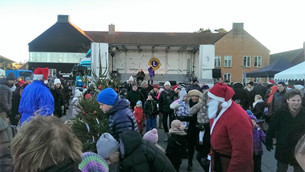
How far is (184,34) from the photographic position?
129 ft

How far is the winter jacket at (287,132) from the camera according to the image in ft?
12.8

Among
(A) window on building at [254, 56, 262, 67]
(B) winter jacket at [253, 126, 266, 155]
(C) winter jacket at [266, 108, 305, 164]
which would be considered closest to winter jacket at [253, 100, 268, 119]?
(B) winter jacket at [253, 126, 266, 155]

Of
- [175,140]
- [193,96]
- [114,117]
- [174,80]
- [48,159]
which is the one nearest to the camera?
[48,159]

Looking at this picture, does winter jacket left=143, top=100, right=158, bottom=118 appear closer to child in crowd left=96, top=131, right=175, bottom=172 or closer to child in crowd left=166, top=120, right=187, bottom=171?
child in crowd left=166, top=120, right=187, bottom=171

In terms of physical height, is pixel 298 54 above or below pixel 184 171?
above

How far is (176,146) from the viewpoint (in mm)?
5020

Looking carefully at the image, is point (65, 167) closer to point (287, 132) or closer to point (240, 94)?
point (287, 132)

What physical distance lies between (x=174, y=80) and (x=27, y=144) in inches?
738

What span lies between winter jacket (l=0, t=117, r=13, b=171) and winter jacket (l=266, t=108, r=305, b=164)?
3.77m

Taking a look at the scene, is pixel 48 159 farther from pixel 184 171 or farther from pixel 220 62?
pixel 220 62

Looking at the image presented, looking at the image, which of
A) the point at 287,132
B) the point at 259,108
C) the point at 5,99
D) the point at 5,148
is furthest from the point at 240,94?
the point at 5,148

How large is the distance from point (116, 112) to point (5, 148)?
4.85 feet

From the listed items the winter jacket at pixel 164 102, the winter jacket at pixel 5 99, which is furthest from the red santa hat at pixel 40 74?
the winter jacket at pixel 164 102

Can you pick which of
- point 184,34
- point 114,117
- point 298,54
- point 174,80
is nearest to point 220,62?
point 184,34
